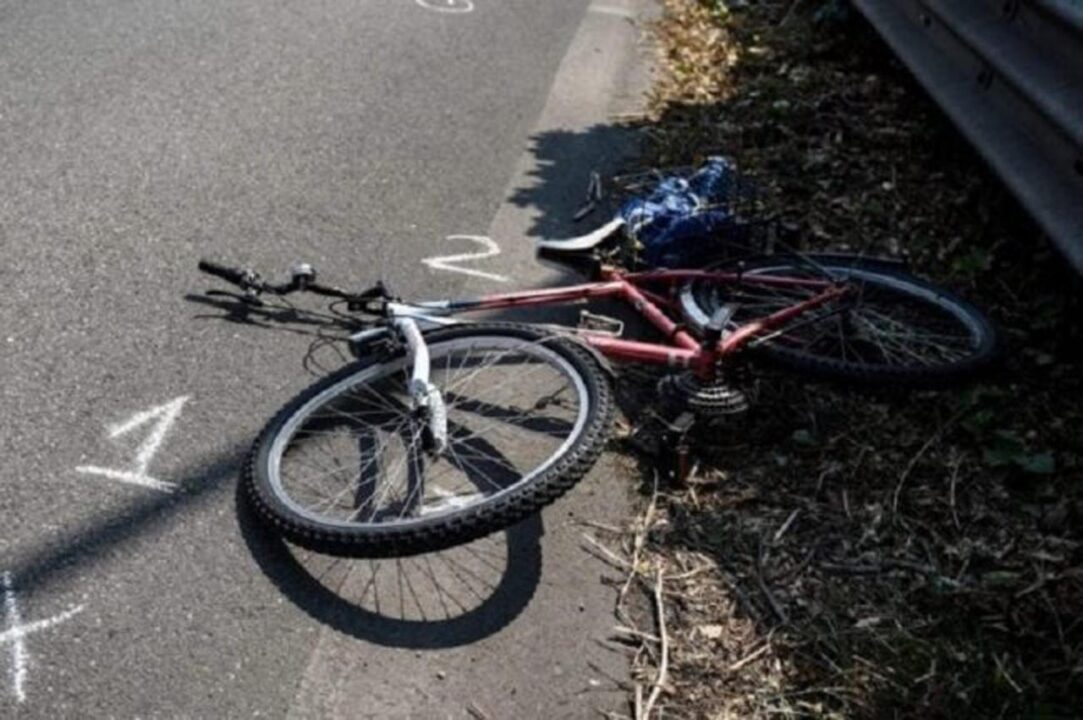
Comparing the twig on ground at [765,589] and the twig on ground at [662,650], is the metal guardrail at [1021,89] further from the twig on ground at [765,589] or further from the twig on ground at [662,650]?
the twig on ground at [662,650]

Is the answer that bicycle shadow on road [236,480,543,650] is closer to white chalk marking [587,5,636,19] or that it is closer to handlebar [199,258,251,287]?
handlebar [199,258,251,287]

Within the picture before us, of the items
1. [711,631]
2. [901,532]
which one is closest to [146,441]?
[711,631]

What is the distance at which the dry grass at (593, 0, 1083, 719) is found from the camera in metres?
2.97

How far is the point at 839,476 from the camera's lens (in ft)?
12.2

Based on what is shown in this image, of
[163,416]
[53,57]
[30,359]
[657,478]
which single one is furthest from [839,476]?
[53,57]

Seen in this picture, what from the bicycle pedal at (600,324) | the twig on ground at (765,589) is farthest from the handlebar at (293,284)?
the twig on ground at (765,589)

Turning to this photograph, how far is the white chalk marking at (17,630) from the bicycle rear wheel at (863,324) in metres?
2.31

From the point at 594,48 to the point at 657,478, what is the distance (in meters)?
5.15

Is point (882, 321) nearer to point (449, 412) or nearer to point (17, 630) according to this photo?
point (449, 412)

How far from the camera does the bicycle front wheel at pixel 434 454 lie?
3.14m

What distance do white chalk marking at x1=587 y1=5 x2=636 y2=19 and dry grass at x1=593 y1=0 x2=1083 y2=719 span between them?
4276 mm

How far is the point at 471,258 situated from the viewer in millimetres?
4992

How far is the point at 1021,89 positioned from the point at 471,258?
7.89 feet

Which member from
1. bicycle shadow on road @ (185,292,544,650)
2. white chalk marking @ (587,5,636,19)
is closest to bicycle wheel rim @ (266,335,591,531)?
bicycle shadow on road @ (185,292,544,650)
